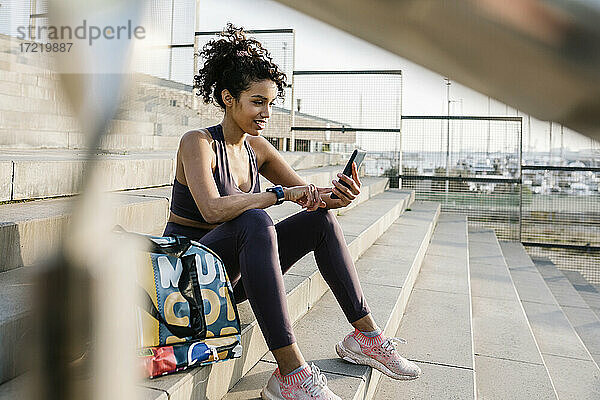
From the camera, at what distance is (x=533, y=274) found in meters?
4.33

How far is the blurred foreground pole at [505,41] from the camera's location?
0.52 feet

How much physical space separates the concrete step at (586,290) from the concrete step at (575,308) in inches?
4.3

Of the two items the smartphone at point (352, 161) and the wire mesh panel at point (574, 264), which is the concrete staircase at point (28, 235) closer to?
the smartphone at point (352, 161)

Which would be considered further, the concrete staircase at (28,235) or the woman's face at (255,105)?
the woman's face at (255,105)

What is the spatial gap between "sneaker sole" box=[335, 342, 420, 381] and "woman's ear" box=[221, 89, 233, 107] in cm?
77

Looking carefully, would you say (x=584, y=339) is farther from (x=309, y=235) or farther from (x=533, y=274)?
(x=309, y=235)

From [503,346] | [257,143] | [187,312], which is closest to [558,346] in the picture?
[503,346]

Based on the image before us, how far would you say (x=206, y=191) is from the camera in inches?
58.1

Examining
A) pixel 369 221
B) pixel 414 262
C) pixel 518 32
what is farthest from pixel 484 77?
pixel 369 221

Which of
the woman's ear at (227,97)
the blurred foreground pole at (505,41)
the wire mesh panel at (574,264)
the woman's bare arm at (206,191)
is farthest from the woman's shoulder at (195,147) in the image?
the wire mesh panel at (574,264)

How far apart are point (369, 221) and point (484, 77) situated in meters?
3.18

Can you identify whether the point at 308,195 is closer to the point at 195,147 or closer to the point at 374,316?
the point at 195,147

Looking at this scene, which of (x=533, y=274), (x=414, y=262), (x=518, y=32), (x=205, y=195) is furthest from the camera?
(x=533, y=274)

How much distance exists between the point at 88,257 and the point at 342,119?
522 cm
